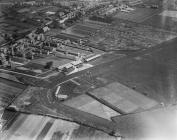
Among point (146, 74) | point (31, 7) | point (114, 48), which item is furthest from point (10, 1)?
point (146, 74)

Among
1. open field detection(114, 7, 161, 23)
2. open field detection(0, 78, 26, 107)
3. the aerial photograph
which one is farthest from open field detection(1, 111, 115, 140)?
open field detection(114, 7, 161, 23)

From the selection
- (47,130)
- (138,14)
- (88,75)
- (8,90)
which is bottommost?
(47,130)

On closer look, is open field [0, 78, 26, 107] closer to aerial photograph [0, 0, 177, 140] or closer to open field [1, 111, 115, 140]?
aerial photograph [0, 0, 177, 140]

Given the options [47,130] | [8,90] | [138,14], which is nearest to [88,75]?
[8,90]

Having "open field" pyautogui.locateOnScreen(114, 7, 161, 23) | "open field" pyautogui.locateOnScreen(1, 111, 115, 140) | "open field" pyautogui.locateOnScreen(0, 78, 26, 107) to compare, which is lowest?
"open field" pyautogui.locateOnScreen(1, 111, 115, 140)

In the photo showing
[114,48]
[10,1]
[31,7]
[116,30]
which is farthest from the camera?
[10,1]

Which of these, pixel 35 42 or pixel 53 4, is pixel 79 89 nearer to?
pixel 35 42

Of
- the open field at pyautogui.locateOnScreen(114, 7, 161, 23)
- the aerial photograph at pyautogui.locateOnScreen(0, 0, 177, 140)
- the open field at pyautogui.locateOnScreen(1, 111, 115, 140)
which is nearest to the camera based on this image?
the open field at pyautogui.locateOnScreen(1, 111, 115, 140)

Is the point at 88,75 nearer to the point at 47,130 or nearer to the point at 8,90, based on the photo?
the point at 8,90
